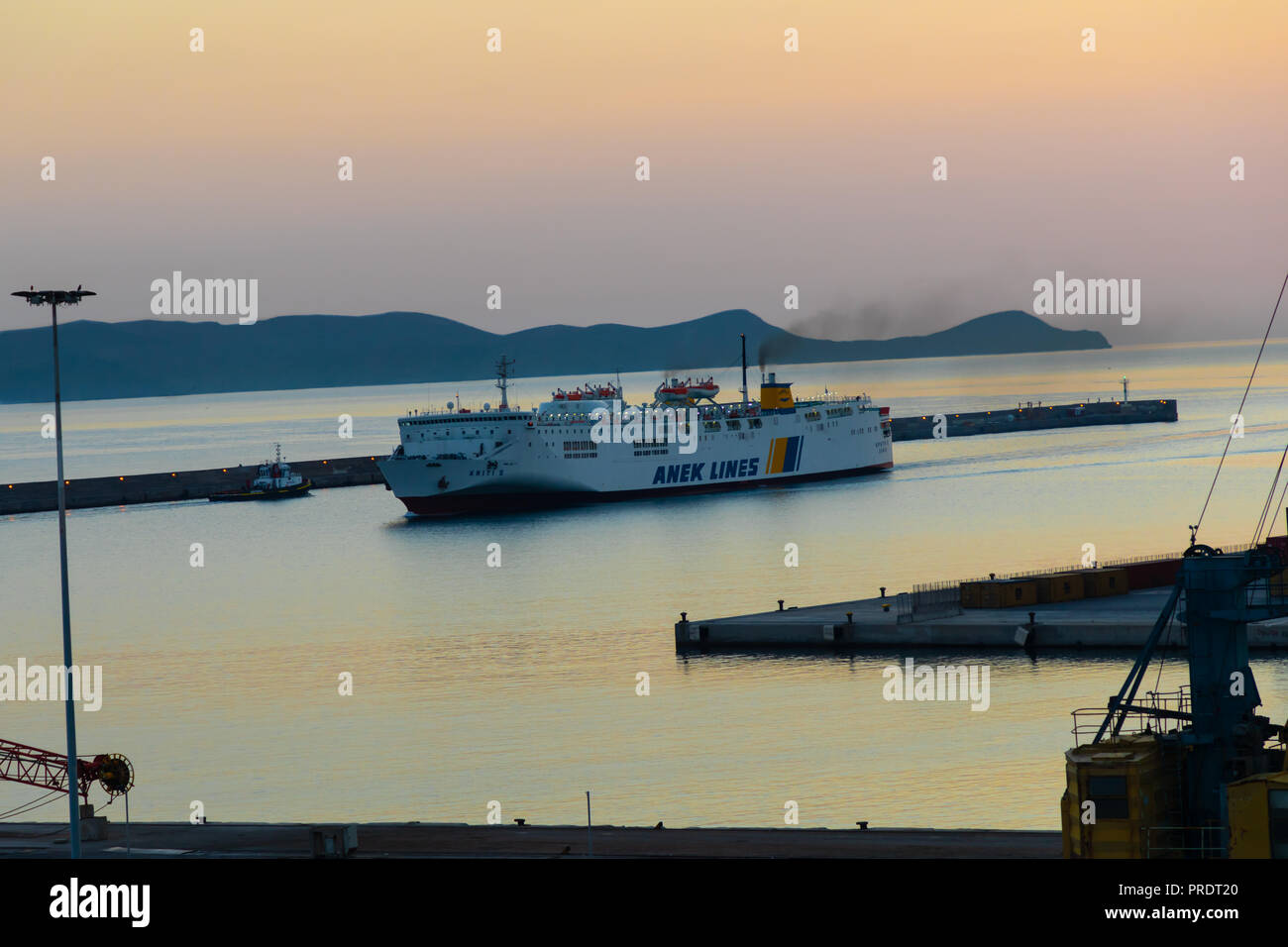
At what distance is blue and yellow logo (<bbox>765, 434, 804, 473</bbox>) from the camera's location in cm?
10656

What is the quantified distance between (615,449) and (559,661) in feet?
171

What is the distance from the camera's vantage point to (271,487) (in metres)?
113

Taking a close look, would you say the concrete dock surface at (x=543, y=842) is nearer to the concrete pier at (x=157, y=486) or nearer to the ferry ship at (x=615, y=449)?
the ferry ship at (x=615, y=449)

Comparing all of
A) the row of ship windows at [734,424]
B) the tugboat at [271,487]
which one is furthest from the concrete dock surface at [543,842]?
the tugboat at [271,487]

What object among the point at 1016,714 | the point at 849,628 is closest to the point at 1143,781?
the point at 1016,714

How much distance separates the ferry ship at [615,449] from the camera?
88938 mm

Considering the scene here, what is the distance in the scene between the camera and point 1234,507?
82.8 meters

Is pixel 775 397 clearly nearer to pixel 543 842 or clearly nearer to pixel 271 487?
pixel 271 487

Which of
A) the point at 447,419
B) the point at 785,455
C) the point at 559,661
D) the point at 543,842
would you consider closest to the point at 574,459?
the point at 447,419

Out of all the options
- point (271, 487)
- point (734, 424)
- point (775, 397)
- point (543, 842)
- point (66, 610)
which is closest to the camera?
point (66, 610)

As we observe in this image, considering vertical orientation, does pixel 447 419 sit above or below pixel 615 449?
above

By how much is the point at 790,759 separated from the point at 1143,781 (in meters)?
13.4

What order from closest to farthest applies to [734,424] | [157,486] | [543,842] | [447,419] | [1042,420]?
[543,842] → [447,419] → [734,424] → [157,486] → [1042,420]
